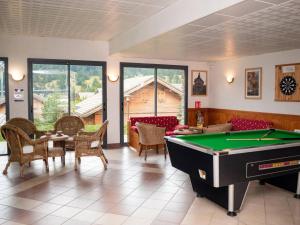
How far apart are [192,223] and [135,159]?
353cm

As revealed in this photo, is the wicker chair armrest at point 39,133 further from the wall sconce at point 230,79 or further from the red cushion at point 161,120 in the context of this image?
the wall sconce at point 230,79

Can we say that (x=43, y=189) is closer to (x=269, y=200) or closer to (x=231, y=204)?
(x=231, y=204)

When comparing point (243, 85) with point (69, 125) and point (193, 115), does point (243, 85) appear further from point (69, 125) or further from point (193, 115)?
point (69, 125)

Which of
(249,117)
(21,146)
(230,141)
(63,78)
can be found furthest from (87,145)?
(249,117)

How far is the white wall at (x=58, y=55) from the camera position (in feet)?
24.5

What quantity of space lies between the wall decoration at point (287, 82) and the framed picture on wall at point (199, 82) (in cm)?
284

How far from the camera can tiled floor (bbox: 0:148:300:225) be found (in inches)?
147

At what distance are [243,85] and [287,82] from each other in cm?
159

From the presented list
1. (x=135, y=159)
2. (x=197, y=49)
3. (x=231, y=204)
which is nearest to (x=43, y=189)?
(x=135, y=159)

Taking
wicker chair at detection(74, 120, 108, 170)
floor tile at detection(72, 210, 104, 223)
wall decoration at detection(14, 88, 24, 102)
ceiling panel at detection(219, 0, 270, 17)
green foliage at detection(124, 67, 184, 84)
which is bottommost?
floor tile at detection(72, 210, 104, 223)

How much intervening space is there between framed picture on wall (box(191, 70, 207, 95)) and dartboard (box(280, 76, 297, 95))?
119 inches

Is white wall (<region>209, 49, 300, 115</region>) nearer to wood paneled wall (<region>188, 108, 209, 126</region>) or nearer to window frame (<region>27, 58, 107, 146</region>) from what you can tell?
wood paneled wall (<region>188, 108, 209, 126</region>)

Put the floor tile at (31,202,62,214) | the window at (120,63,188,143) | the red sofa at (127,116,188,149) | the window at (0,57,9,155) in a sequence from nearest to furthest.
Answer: the floor tile at (31,202,62,214)
the window at (0,57,9,155)
the red sofa at (127,116,188,149)
the window at (120,63,188,143)

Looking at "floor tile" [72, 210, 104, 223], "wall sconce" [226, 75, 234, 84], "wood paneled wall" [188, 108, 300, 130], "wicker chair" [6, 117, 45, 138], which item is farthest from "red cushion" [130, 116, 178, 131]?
"floor tile" [72, 210, 104, 223]
